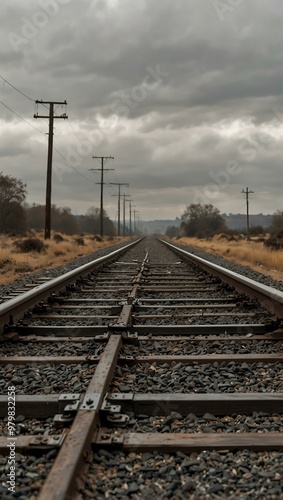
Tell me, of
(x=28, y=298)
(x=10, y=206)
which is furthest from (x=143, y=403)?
(x=10, y=206)

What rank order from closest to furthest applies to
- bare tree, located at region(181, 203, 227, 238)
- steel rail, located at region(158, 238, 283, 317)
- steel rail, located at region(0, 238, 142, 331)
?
steel rail, located at region(0, 238, 142, 331), steel rail, located at region(158, 238, 283, 317), bare tree, located at region(181, 203, 227, 238)

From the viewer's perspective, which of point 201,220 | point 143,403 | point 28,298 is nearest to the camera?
point 143,403

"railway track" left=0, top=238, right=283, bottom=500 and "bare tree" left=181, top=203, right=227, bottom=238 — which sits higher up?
"bare tree" left=181, top=203, right=227, bottom=238

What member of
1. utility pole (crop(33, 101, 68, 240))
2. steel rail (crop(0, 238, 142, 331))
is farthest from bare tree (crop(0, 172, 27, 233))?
steel rail (crop(0, 238, 142, 331))

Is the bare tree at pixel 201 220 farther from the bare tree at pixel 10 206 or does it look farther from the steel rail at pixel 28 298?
the steel rail at pixel 28 298

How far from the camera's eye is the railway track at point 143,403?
216cm

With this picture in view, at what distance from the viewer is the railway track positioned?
7.10ft

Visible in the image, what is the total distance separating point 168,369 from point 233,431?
1.15 meters

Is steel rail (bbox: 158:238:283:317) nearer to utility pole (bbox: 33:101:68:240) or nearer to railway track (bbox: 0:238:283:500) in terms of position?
railway track (bbox: 0:238:283:500)

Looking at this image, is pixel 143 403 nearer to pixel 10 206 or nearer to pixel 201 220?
pixel 10 206

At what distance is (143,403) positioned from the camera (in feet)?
9.62

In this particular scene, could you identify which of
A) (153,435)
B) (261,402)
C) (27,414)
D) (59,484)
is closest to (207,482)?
(153,435)

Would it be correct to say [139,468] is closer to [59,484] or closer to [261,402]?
[59,484]

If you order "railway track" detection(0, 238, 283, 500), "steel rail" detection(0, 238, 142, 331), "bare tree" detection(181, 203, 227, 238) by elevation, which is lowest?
"railway track" detection(0, 238, 283, 500)
